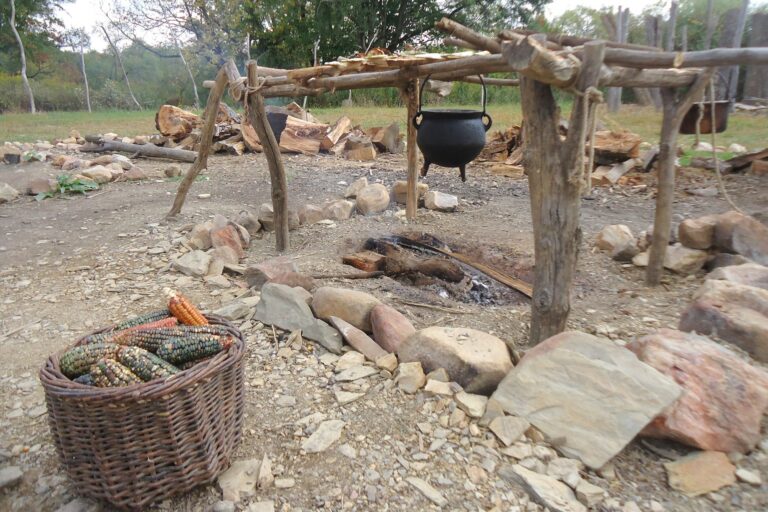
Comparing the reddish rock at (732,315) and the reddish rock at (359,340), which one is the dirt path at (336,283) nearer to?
the reddish rock at (359,340)

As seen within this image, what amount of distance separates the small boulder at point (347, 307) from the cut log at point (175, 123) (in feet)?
26.7

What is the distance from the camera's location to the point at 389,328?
2.78m

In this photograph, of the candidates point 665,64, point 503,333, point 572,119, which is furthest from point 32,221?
point 665,64

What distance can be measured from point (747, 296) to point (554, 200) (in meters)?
1.15

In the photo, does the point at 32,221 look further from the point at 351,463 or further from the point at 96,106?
the point at 96,106

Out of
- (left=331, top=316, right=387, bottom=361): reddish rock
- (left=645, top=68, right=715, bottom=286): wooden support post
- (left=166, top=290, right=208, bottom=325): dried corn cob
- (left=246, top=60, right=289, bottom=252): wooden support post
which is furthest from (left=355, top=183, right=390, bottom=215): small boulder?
(left=166, top=290, right=208, bottom=325): dried corn cob

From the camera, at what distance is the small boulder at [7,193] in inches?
242

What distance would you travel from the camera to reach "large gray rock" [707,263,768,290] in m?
3.12

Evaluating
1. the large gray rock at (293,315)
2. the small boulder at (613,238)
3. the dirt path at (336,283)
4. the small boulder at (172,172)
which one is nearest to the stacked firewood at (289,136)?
the small boulder at (172,172)

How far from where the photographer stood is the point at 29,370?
2678 millimetres

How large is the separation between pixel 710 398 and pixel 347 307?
68.2 inches

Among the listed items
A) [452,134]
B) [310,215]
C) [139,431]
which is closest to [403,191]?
[310,215]

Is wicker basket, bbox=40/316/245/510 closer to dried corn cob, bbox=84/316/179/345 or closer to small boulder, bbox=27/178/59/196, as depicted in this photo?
dried corn cob, bbox=84/316/179/345

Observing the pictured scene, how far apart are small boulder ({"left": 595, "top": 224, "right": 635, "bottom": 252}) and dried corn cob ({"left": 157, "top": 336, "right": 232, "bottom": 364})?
3.41 metres
